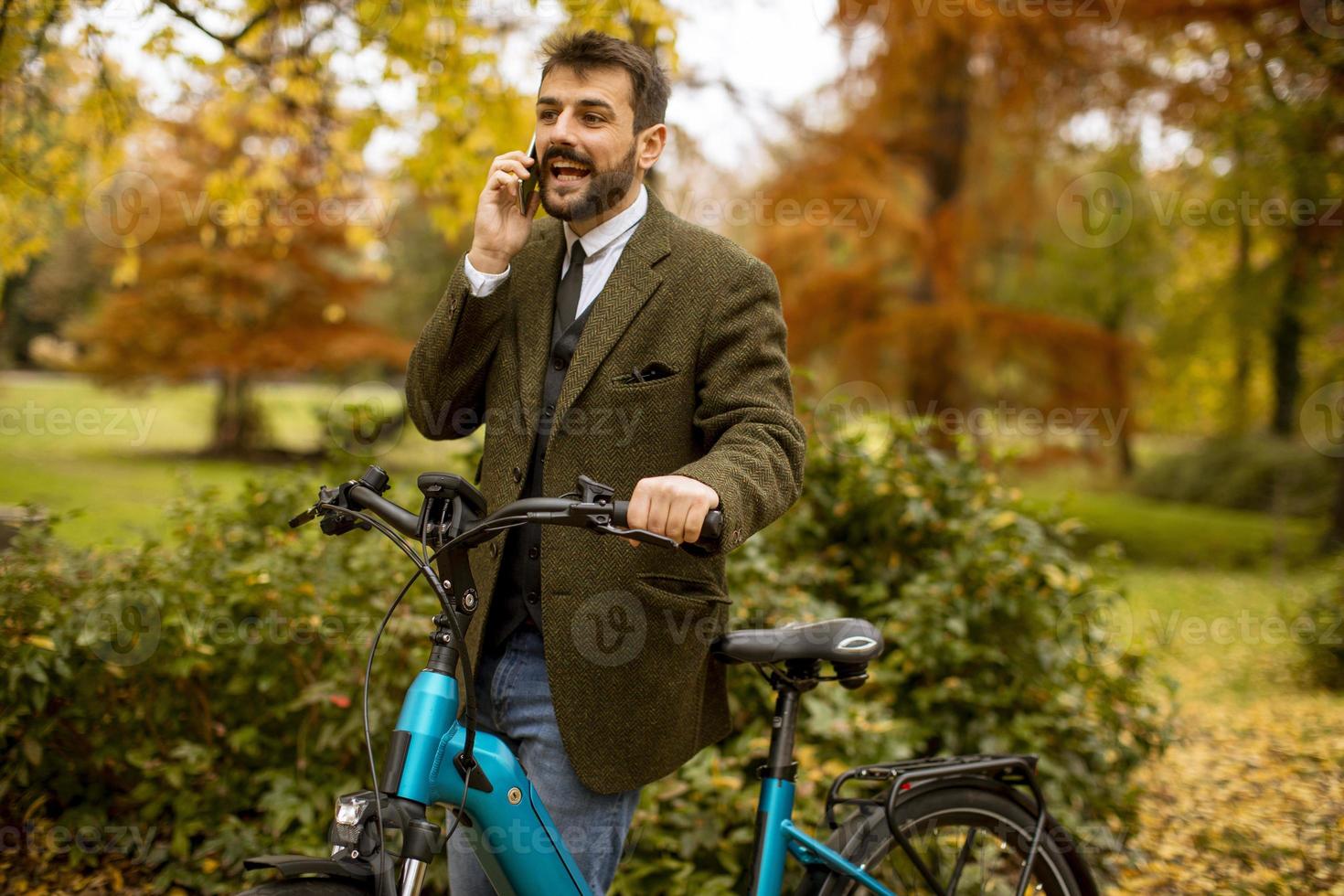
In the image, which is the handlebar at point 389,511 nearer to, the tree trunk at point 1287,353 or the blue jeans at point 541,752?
the blue jeans at point 541,752

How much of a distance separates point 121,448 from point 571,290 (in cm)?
1887

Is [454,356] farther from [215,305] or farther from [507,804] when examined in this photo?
[215,305]

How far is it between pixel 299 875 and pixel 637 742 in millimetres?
615

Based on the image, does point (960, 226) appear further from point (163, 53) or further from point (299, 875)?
point (299, 875)

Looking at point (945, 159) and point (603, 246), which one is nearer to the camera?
point (603, 246)

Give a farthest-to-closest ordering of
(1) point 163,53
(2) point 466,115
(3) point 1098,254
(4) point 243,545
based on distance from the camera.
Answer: (3) point 1098,254
(2) point 466,115
(1) point 163,53
(4) point 243,545

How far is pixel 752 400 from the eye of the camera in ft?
6.02

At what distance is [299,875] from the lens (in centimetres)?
157

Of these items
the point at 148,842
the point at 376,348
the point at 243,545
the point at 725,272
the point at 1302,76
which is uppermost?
the point at 1302,76

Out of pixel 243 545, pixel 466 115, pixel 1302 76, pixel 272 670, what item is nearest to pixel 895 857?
pixel 272 670
